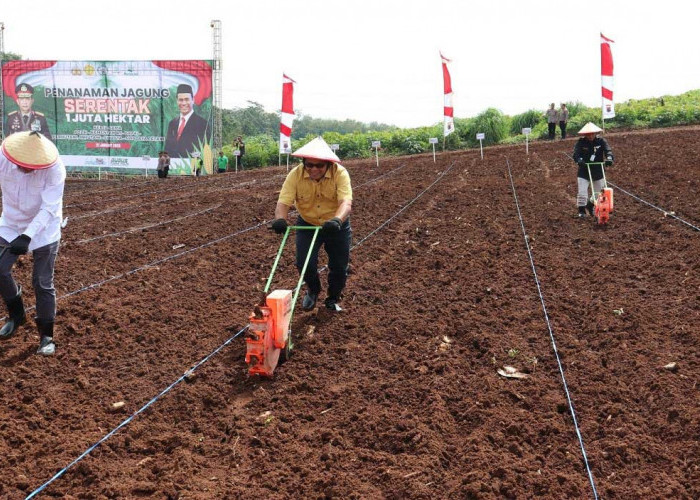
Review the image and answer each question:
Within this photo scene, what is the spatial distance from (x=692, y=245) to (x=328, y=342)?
5.25 meters

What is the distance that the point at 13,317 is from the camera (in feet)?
16.9

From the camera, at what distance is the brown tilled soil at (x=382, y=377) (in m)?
3.31

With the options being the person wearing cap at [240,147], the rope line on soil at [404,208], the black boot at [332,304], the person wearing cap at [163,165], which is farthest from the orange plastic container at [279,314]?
the person wearing cap at [240,147]

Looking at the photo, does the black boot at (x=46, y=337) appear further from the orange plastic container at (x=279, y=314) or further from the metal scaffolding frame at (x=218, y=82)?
the metal scaffolding frame at (x=218, y=82)

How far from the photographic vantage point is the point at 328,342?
5.19 m

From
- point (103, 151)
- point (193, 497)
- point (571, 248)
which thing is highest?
point (103, 151)

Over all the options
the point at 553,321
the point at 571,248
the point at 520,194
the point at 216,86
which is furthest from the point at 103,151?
the point at 553,321

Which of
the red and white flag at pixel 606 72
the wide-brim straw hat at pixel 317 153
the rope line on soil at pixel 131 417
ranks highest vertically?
the red and white flag at pixel 606 72

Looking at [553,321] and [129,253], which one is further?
[129,253]

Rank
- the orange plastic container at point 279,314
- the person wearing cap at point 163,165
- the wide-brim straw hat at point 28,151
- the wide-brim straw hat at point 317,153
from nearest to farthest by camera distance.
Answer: the orange plastic container at point 279,314 < the wide-brim straw hat at point 28,151 < the wide-brim straw hat at point 317,153 < the person wearing cap at point 163,165

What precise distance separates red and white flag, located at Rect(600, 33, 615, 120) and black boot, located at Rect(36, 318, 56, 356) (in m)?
19.1

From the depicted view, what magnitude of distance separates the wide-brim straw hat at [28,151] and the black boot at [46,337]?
1.21 m

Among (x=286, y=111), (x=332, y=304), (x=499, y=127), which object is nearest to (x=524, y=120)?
(x=499, y=127)

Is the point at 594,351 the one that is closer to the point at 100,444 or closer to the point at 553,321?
the point at 553,321
